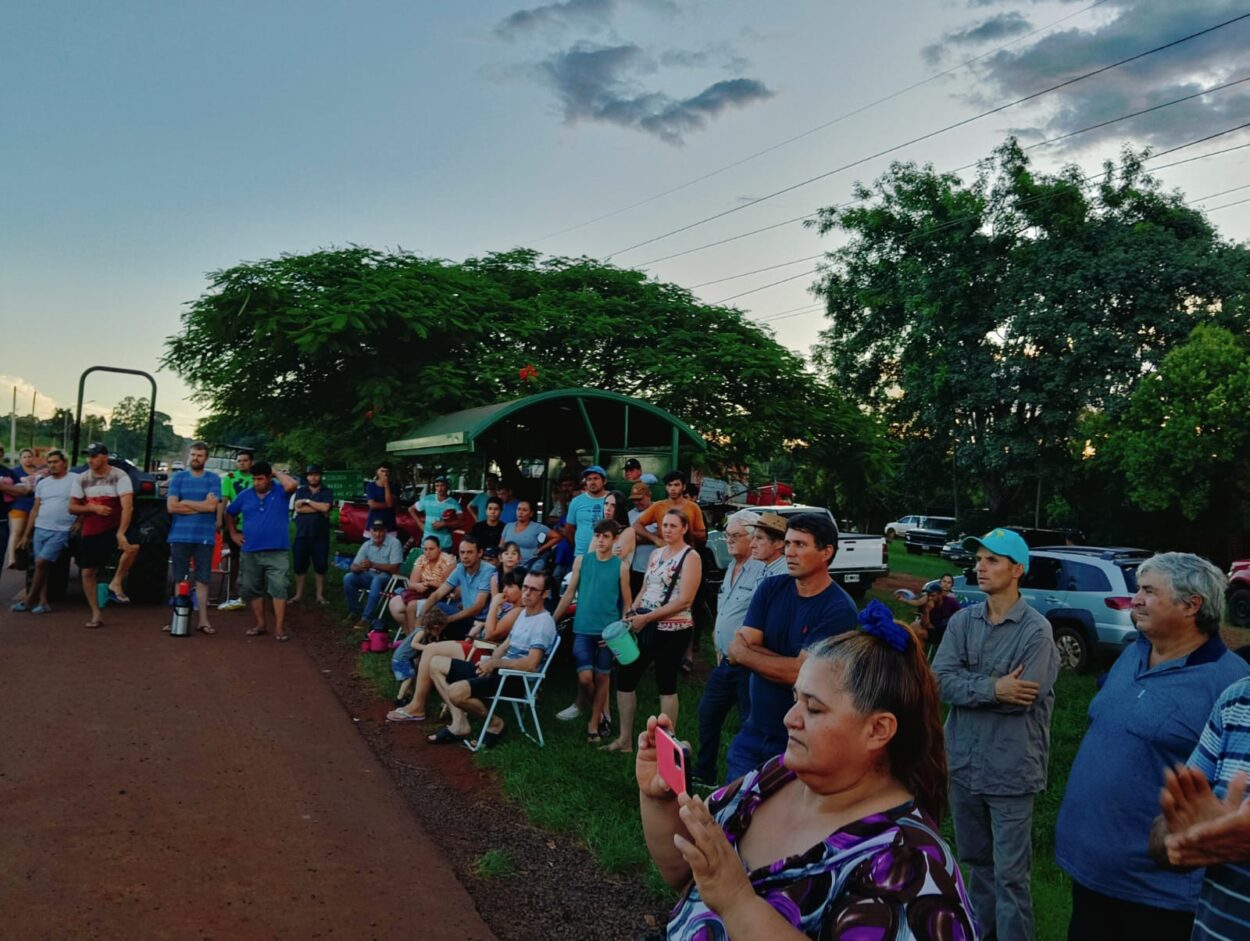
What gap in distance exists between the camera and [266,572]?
10945 mm

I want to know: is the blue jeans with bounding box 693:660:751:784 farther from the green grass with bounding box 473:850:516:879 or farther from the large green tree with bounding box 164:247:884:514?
the large green tree with bounding box 164:247:884:514

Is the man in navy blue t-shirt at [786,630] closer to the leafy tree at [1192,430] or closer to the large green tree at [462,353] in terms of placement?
the large green tree at [462,353]

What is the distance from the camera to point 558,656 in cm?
954

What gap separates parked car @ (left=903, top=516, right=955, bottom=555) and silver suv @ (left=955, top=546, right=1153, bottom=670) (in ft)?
83.2

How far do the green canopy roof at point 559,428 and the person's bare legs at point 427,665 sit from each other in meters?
3.80

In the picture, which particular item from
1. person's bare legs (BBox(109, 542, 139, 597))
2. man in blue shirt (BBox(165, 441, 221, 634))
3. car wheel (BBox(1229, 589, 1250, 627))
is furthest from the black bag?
car wheel (BBox(1229, 589, 1250, 627))

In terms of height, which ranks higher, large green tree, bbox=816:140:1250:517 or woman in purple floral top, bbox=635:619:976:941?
large green tree, bbox=816:140:1250:517

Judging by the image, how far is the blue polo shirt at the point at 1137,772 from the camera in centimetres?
291

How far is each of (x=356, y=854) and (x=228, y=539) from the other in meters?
9.31

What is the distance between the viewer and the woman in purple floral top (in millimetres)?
1702

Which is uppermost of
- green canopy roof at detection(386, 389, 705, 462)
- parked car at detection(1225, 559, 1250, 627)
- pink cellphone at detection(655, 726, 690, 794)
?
green canopy roof at detection(386, 389, 705, 462)

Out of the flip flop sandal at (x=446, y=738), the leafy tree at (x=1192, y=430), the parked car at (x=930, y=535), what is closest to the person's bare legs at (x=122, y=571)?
the flip flop sandal at (x=446, y=738)

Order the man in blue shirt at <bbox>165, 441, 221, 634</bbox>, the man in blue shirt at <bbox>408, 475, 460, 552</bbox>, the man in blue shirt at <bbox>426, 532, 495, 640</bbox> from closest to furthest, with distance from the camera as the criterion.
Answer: the man in blue shirt at <bbox>426, 532, 495, 640</bbox>, the man in blue shirt at <bbox>165, 441, 221, 634</bbox>, the man in blue shirt at <bbox>408, 475, 460, 552</bbox>

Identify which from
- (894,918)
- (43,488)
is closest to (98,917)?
(894,918)
